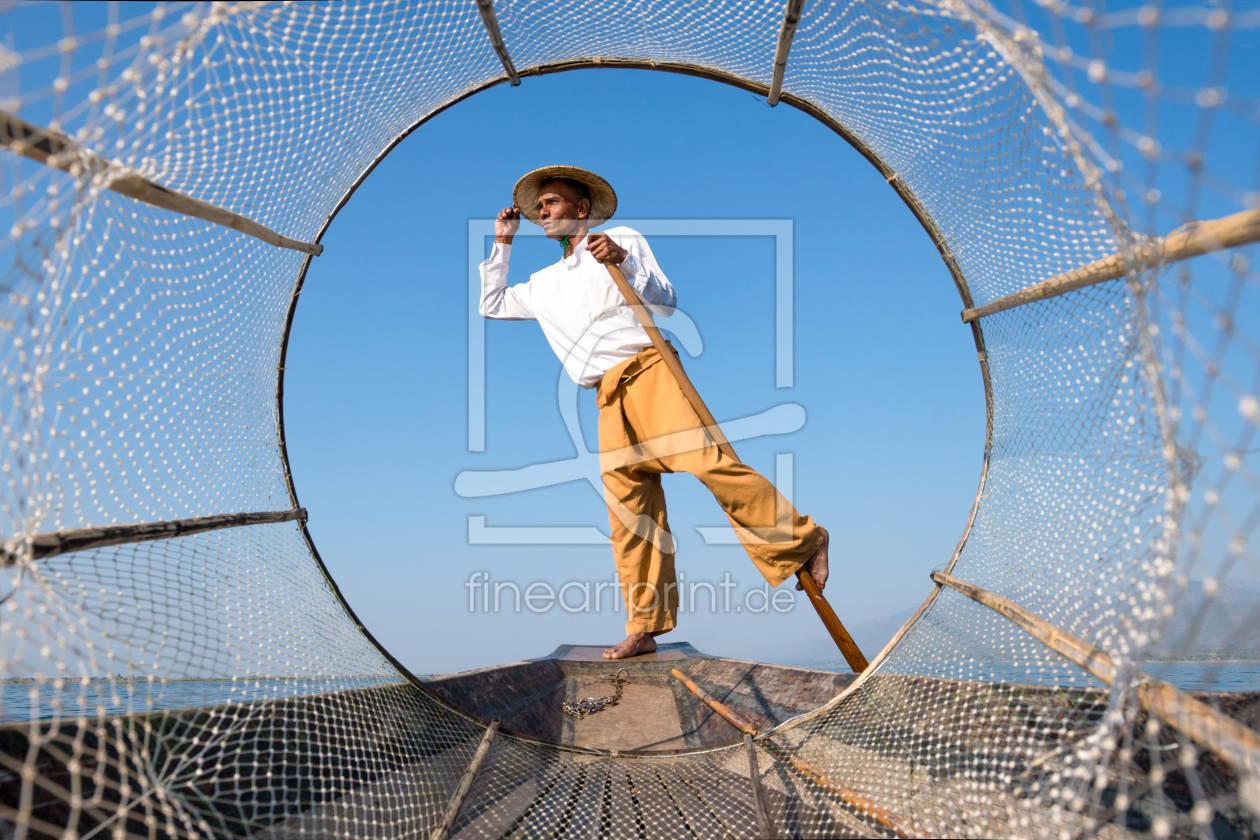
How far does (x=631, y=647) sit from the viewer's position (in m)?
3.69

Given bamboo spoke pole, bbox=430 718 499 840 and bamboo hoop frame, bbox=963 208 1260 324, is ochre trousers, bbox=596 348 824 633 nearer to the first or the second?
bamboo spoke pole, bbox=430 718 499 840

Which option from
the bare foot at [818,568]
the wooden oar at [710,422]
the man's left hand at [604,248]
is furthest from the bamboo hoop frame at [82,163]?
the bare foot at [818,568]

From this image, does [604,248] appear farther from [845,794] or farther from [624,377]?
[845,794]

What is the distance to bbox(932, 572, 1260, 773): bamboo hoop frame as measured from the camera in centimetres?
111

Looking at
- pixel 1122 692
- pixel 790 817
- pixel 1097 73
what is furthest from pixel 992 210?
pixel 790 817

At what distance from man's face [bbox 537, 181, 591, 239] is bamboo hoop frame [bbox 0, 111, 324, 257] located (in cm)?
166

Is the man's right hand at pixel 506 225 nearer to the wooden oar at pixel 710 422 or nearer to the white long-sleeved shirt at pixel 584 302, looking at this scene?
the white long-sleeved shirt at pixel 584 302

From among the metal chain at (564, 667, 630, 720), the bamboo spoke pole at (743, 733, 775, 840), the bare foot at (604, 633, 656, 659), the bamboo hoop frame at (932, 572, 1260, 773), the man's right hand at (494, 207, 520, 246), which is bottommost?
the metal chain at (564, 667, 630, 720)

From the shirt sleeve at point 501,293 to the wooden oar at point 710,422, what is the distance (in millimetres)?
672

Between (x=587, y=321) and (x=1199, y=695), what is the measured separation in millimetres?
2611

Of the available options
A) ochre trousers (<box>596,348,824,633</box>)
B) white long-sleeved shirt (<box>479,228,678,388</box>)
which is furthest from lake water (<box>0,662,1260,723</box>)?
white long-sleeved shirt (<box>479,228,678,388</box>)

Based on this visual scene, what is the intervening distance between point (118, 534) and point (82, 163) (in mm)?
800

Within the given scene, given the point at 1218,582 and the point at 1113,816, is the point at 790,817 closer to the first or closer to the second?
the point at 1113,816

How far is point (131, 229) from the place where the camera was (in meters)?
1.85
